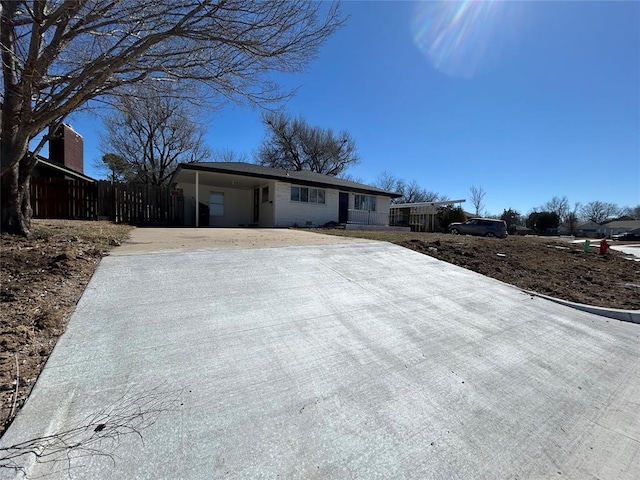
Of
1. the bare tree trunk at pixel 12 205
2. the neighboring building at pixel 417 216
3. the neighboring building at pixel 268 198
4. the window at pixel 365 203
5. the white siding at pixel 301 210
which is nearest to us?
the bare tree trunk at pixel 12 205

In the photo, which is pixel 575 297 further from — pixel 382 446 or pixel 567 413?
pixel 382 446

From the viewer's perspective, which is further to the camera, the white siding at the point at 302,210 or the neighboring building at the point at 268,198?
the white siding at the point at 302,210

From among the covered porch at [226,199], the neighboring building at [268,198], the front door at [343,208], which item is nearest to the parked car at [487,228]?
the neighboring building at [268,198]

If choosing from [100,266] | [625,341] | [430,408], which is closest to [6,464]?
[430,408]

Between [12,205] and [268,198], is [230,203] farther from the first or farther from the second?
[12,205]

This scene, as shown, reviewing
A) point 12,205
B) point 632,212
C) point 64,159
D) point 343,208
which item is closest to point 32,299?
point 12,205

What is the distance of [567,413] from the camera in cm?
A: 268

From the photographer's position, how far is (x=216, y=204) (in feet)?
61.0

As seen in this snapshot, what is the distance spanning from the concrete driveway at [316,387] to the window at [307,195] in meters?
12.7

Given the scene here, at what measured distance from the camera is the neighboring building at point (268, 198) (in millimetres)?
15984

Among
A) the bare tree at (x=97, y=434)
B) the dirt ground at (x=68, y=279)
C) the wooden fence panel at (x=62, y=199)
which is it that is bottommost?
the bare tree at (x=97, y=434)

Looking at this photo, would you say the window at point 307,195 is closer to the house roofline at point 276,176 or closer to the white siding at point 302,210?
the white siding at point 302,210

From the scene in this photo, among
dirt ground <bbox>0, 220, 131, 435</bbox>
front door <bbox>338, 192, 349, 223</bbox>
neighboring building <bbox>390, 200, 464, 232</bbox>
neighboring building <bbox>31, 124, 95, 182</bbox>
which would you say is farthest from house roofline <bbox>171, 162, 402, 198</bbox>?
neighboring building <bbox>390, 200, 464, 232</bbox>

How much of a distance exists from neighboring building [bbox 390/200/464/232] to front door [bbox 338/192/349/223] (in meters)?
11.7
